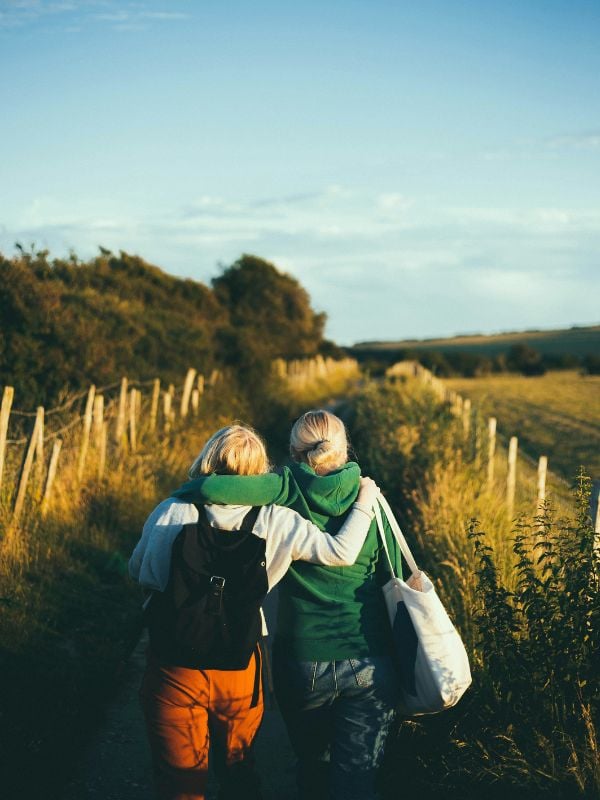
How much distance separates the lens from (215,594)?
3.52 m

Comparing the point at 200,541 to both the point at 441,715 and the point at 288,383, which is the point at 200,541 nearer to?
the point at 441,715

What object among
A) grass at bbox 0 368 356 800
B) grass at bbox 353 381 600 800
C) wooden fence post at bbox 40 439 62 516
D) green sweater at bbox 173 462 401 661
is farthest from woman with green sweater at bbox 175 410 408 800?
wooden fence post at bbox 40 439 62 516

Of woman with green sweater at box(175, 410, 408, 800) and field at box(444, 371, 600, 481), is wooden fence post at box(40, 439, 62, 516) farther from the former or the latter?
field at box(444, 371, 600, 481)

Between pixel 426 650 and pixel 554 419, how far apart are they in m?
33.2

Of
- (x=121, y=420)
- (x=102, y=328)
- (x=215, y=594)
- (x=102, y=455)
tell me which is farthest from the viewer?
(x=102, y=328)

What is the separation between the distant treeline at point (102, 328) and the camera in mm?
15367

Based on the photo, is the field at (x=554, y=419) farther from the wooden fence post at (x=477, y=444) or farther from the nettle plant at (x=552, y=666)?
the nettle plant at (x=552, y=666)

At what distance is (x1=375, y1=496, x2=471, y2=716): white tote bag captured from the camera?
368 centimetres

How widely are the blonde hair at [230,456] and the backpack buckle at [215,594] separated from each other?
0.42m

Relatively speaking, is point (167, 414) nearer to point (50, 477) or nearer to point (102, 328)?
point (102, 328)

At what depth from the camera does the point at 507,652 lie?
474cm

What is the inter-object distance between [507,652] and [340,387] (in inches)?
1617

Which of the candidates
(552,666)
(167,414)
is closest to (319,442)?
(552,666)

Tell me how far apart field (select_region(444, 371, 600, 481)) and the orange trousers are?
9318 mm
